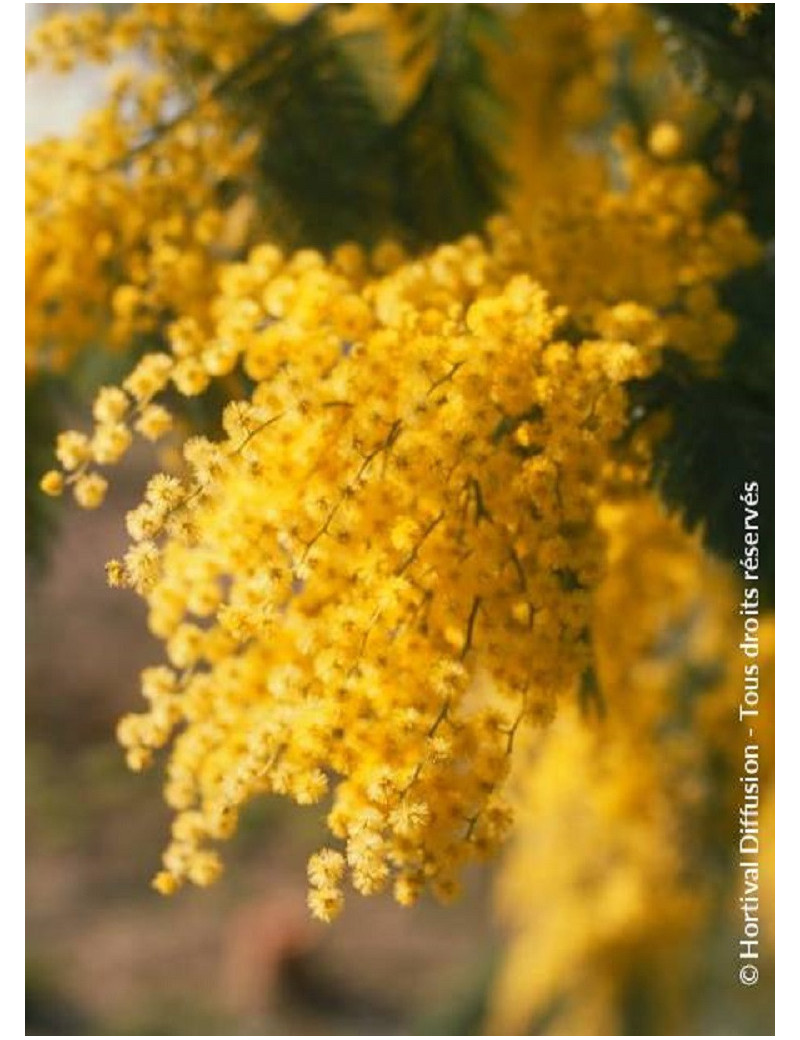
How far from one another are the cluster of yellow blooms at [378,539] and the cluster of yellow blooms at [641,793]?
22 centimetres

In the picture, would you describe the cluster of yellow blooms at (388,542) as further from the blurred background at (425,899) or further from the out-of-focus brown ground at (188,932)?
the out-of-focus brown ground at (188,932)

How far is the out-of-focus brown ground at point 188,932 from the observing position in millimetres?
10312

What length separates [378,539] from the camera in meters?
1.90

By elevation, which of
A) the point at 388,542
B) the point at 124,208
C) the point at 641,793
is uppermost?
the point at 124,208

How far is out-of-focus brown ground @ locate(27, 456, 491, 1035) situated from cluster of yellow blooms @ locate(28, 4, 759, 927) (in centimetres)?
724

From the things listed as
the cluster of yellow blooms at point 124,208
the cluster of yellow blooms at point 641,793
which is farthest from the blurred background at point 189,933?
the cluster of yellow blooms at point 124,208

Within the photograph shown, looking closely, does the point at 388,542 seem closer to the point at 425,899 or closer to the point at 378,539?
the point at 378,539

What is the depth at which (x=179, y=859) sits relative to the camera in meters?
2.07

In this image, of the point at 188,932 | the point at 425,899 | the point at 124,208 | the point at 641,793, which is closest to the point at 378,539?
the point at 124,208

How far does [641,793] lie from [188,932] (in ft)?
27.9

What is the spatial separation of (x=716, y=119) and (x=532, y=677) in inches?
57.0

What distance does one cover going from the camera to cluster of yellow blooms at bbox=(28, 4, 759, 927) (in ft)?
6.08
